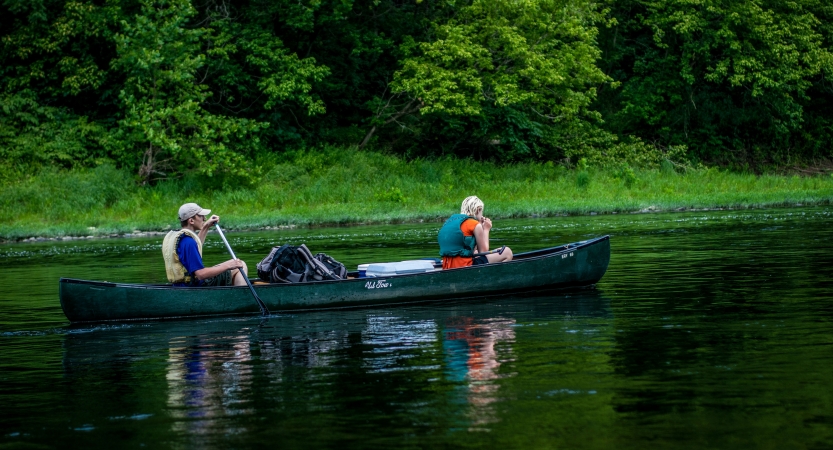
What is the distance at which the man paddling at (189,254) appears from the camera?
12469 mm

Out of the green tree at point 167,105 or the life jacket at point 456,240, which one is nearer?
the life jacket at point 456,240

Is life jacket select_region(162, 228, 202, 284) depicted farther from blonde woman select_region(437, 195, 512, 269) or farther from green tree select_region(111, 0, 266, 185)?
green tree select_region(111, 0, 266, 185)

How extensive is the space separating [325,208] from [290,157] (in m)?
5.23

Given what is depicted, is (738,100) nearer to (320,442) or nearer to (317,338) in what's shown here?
(317,338)

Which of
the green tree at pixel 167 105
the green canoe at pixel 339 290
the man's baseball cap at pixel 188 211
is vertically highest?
the green tree at pixel 167 105

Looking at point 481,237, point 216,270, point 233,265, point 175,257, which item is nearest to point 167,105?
point 175,257

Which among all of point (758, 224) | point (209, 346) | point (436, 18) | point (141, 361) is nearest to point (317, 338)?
point (209, 346)

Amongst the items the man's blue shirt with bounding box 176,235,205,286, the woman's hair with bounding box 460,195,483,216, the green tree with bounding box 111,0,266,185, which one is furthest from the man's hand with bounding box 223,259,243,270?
the green tree with bounding box 111,0,266,185

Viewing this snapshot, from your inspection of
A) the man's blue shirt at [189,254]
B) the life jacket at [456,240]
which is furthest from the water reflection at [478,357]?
the man's blue shirt at [189,254]

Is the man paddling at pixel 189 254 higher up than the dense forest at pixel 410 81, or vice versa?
the dense forest at pixel 410 81

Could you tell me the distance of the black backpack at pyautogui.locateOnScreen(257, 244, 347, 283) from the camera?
44.2ft

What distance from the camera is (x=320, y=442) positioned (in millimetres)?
6789

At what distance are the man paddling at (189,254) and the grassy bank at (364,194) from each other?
15.5m

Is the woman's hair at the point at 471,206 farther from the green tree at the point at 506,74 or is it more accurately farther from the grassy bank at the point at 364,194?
the green tree at the point at 506,74
